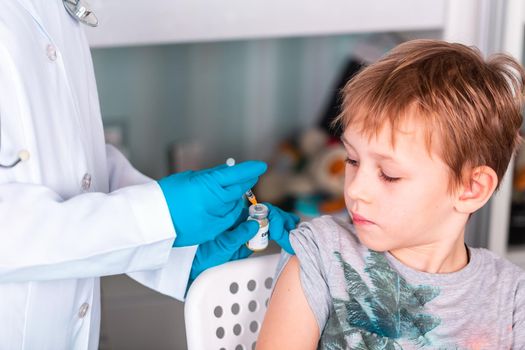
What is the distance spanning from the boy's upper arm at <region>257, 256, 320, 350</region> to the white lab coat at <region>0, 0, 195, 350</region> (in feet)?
0.67

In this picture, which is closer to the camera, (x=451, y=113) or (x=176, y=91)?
(x=451, y=113)

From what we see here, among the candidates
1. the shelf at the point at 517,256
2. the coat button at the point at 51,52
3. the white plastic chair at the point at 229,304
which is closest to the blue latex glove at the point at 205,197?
the white plastic chair at the point at 229,304

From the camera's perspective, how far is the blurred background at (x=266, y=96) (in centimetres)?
186

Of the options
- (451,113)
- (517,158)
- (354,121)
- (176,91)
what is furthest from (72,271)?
(517,158)

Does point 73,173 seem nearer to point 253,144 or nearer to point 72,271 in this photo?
point 72,271

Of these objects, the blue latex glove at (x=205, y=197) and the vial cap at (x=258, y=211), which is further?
the vial cap at (x=258, y=211)

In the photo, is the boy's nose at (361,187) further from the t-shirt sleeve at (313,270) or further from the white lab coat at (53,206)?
the white lab coat at (53,206)

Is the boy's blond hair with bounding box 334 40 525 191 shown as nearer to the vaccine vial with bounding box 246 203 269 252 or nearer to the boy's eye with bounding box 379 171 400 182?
the boy's eye with bounding box 379 171 400 182

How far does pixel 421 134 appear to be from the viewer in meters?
1.10

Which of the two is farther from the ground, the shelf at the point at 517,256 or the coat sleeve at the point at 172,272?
the coat sleeve at the point at 172,272

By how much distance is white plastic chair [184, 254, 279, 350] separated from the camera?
123cm

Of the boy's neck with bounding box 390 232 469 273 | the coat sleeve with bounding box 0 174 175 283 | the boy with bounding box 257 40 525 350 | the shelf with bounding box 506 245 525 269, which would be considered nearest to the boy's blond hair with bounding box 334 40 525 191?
the boy with bounding box 257 40 525 350

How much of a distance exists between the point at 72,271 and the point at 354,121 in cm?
49

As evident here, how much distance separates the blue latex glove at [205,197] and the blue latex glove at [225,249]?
5 centimetres
